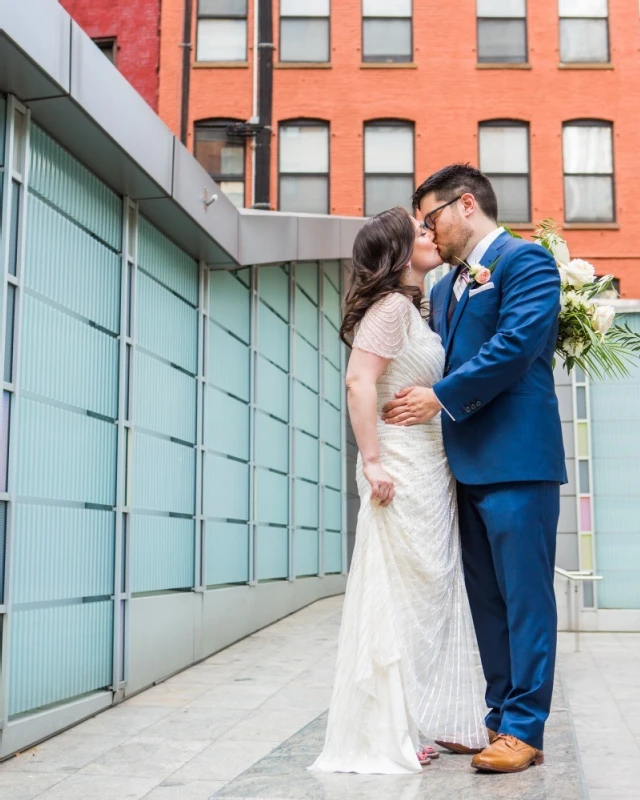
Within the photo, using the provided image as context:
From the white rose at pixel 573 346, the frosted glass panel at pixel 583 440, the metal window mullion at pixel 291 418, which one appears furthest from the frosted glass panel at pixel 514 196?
the white rose at pixel 573 346

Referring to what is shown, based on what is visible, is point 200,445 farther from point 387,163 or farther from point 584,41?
point 584,41

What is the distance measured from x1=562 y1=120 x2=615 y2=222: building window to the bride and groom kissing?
18.3 m

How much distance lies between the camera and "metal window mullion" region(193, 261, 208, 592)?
30.4 feet

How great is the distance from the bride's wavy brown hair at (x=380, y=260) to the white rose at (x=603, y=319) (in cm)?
74

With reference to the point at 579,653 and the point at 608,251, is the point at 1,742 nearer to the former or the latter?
the point at 579,653

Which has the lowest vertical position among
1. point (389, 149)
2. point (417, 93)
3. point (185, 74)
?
point (389, 149)

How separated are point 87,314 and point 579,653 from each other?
588 cm

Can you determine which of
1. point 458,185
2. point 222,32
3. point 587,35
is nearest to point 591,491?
point 458,185

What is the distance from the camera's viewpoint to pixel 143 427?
809 cm

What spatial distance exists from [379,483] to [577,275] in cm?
123

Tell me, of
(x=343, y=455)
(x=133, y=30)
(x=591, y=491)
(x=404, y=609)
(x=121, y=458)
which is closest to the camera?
(x=404, y=609)

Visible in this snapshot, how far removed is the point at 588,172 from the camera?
861 inches

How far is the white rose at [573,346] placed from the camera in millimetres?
4461

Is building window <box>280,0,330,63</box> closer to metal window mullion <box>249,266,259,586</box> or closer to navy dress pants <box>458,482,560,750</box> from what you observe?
metal window mullion <box>249,266,259,586</box>
